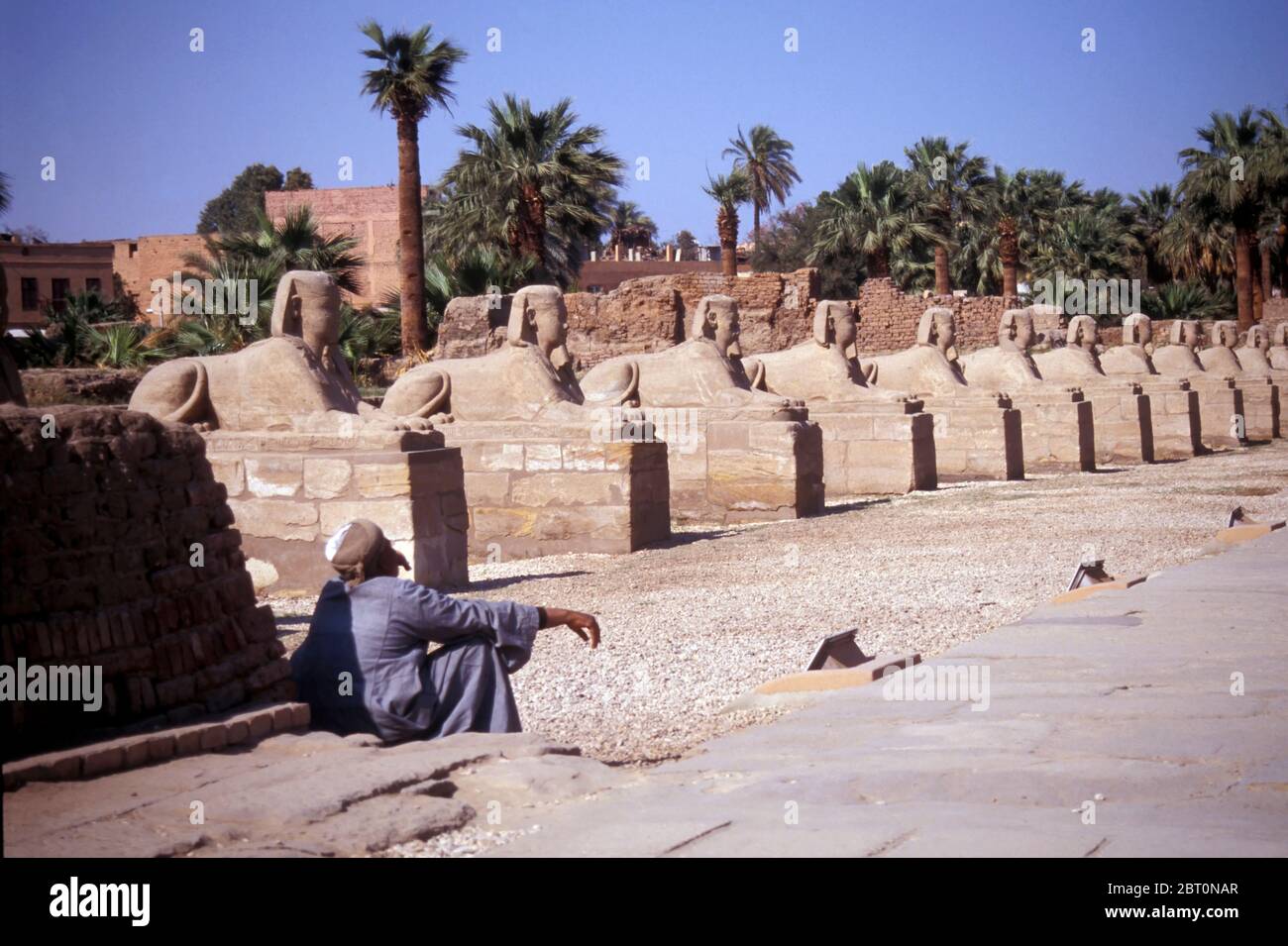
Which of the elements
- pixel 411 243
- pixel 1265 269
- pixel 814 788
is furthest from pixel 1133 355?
pixel 1265 269

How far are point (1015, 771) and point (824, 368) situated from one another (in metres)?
12.2

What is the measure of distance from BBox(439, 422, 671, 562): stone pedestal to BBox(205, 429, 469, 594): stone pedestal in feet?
6.04

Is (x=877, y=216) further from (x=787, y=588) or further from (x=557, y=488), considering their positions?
(x=787, y=588)

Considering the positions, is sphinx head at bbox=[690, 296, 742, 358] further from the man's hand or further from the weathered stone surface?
the weathered stone surface

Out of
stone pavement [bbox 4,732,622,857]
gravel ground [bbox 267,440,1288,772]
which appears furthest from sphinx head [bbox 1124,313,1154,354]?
stone pavement [bbox 4,732,622,857]

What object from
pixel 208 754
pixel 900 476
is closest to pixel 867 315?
pixel 900 476

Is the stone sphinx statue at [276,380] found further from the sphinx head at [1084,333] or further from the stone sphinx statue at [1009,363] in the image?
the sphinx head at [1084,333]

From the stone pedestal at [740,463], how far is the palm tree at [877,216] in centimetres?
2421

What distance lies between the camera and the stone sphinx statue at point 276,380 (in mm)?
9438

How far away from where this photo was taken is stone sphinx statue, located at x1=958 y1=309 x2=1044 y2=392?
19.5 m

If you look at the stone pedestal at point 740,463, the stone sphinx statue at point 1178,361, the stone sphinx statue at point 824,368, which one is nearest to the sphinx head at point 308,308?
the stone pedestal at point 740,463

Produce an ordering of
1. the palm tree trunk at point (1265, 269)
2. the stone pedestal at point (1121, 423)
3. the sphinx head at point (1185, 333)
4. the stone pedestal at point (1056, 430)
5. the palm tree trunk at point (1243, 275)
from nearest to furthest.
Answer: the stone pedestal at point (1056, 430), the stone pedestal at point (1121, 423), the sphinx head at point (1185, 333), the palm tree trunk at point (1243, 275), the palm tree trunk at point (1265, 269)
